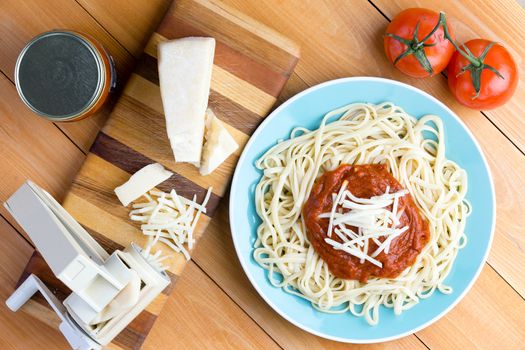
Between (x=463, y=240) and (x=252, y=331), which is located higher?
(x=463, y=240)

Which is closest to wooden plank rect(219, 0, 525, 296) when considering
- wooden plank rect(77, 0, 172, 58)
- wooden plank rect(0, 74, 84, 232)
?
wooden plank rect(77, 0, 172, 58)

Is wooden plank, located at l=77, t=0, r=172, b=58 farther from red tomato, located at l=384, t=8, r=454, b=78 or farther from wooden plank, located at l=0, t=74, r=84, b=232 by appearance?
red tomato, located at l=384, t=8, r=454, b=78

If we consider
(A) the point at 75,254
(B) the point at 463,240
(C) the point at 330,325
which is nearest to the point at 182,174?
(A) the point at 75,254

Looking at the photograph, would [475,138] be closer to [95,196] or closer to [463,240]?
[463,240]

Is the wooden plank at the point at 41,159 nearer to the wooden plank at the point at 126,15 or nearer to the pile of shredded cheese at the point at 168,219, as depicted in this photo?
the pile of shredded cheese at the point at 168,219

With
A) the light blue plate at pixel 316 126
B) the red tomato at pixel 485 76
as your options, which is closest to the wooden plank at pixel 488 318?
the light blue plate at pixel 316 126

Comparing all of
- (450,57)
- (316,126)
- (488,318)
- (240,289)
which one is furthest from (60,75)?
(488,318)
